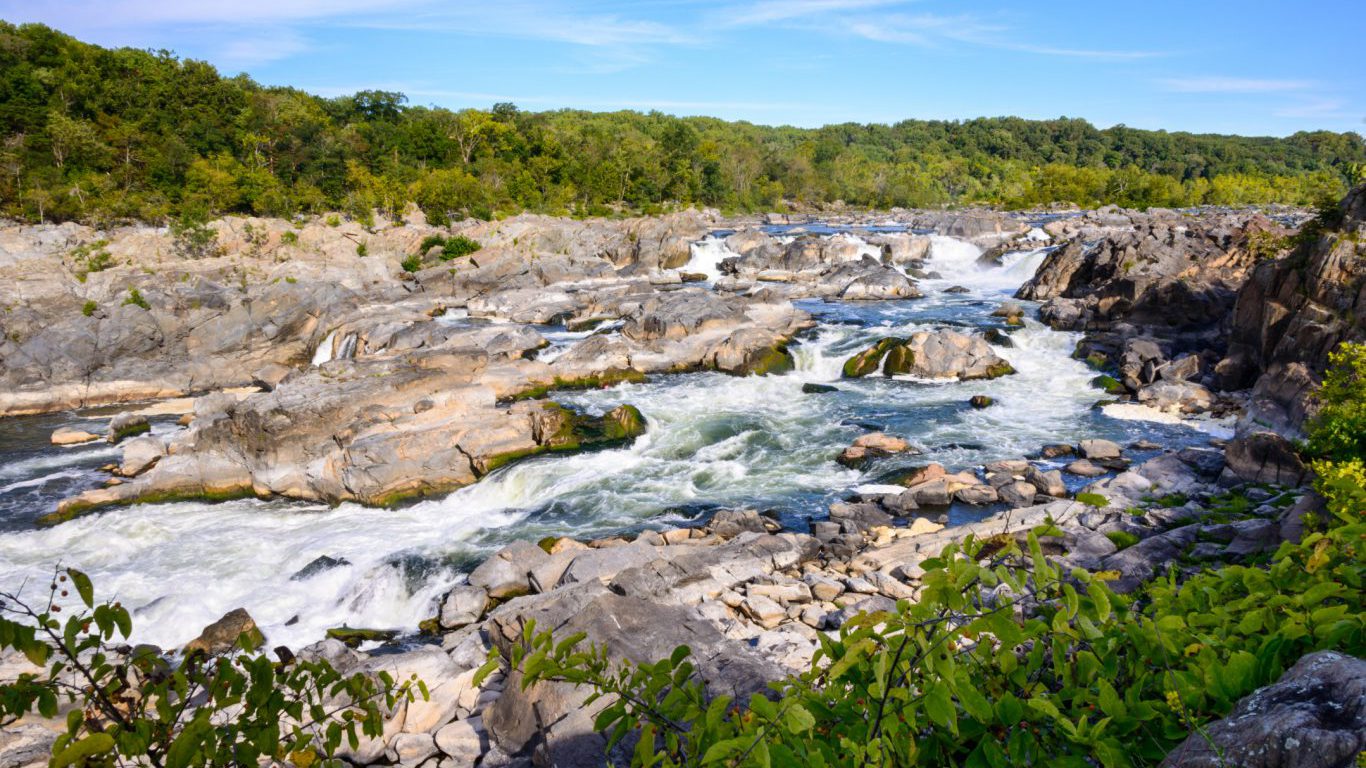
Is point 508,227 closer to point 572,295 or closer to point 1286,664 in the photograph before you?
point 572,295

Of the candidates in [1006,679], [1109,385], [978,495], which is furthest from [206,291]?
[1006,679]

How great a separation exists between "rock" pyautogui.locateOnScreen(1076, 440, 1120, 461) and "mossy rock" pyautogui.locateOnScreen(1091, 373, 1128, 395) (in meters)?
5.56

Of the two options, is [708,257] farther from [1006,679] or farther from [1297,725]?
[1297,725]

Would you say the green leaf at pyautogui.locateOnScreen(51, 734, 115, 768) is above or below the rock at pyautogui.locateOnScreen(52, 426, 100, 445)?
above

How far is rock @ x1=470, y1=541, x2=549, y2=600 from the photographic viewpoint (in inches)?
485

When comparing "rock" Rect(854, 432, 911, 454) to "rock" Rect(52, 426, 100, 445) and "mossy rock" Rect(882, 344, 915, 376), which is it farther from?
"rock" Rect(52, 426, 100, 445)

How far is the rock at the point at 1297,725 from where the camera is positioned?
2084mm

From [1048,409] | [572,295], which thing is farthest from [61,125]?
[1048,409]

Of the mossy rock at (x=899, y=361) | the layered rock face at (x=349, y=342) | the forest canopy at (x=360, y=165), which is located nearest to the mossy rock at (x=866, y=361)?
the mossy rock at (x=899, y=361)

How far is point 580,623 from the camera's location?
28.5 ft

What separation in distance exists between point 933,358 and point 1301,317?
9420 mm

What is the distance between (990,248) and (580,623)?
42.8 m

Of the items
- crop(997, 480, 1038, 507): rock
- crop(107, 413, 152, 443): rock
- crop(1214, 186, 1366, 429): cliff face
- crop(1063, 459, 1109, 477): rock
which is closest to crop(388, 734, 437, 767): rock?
crop(997, 480, 1038, 507): rock

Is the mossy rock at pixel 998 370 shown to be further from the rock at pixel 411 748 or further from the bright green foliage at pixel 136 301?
the bright green foliage at pixel 136 301
